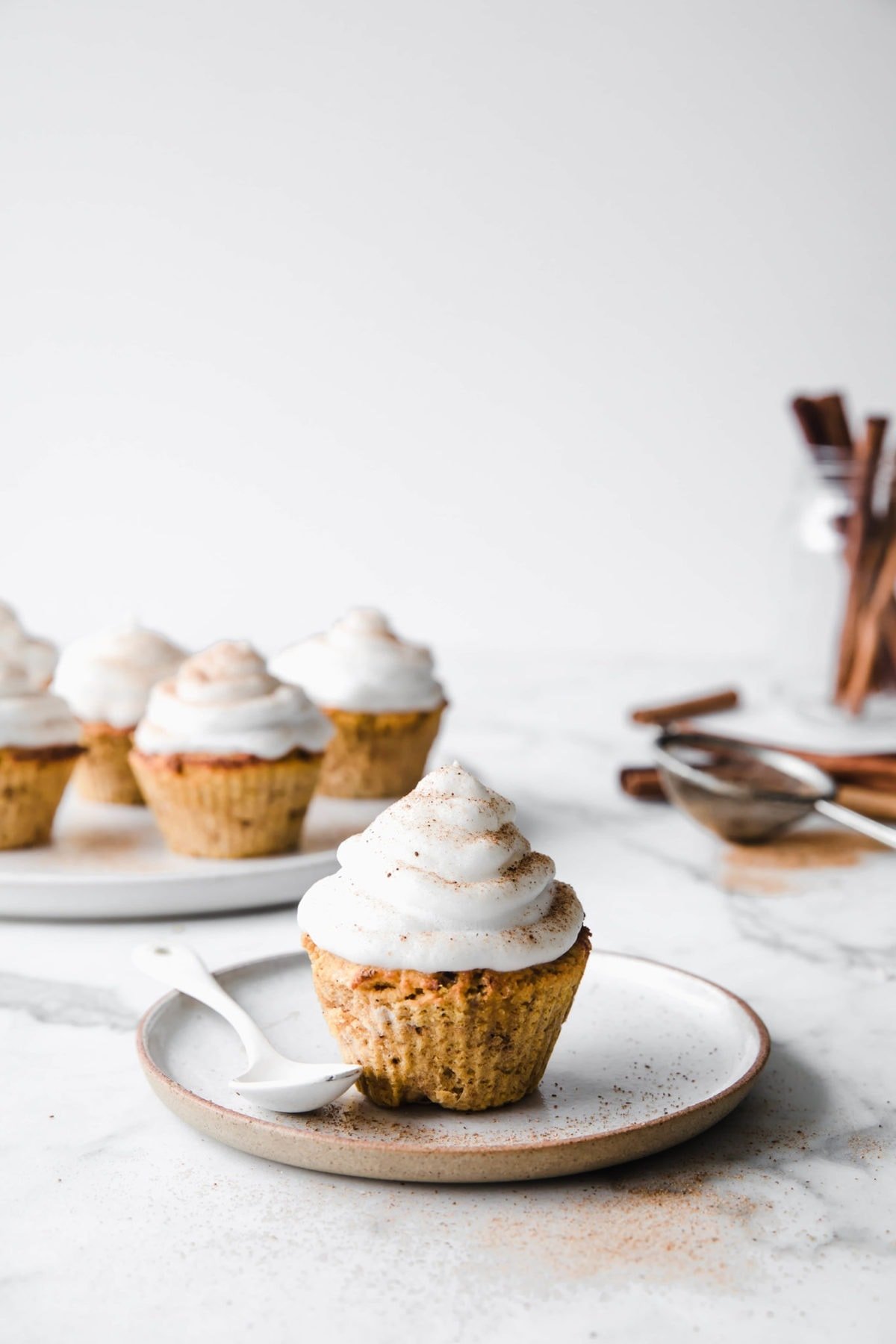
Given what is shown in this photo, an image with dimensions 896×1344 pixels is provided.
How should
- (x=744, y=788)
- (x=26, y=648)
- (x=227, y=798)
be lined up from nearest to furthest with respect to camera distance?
(x=227, y=798) < (x=744, y=788) < (x=26, y=648)

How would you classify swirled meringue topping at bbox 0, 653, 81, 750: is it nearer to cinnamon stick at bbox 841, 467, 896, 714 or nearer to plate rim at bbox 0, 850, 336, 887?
plate rim at bbox 0, 850, 336, 887

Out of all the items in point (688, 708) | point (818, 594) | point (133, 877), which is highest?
point (818, 594)

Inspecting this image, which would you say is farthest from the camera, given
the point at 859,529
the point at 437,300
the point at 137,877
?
the point at 437,300

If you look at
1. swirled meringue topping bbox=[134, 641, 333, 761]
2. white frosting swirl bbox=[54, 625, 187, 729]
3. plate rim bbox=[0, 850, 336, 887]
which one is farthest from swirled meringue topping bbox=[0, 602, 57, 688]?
plate rim bbox=[0, 850, 336, 887]

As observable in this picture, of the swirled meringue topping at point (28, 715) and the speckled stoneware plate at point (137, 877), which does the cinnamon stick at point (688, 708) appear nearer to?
the speckled stoneware plate at point (137, 877)

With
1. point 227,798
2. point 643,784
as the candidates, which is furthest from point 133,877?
point 643,784

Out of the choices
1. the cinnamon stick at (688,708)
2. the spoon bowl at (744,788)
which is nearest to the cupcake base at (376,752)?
the spoon bowl at (744,788)

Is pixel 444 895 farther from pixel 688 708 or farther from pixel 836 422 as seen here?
pixel 836 422
